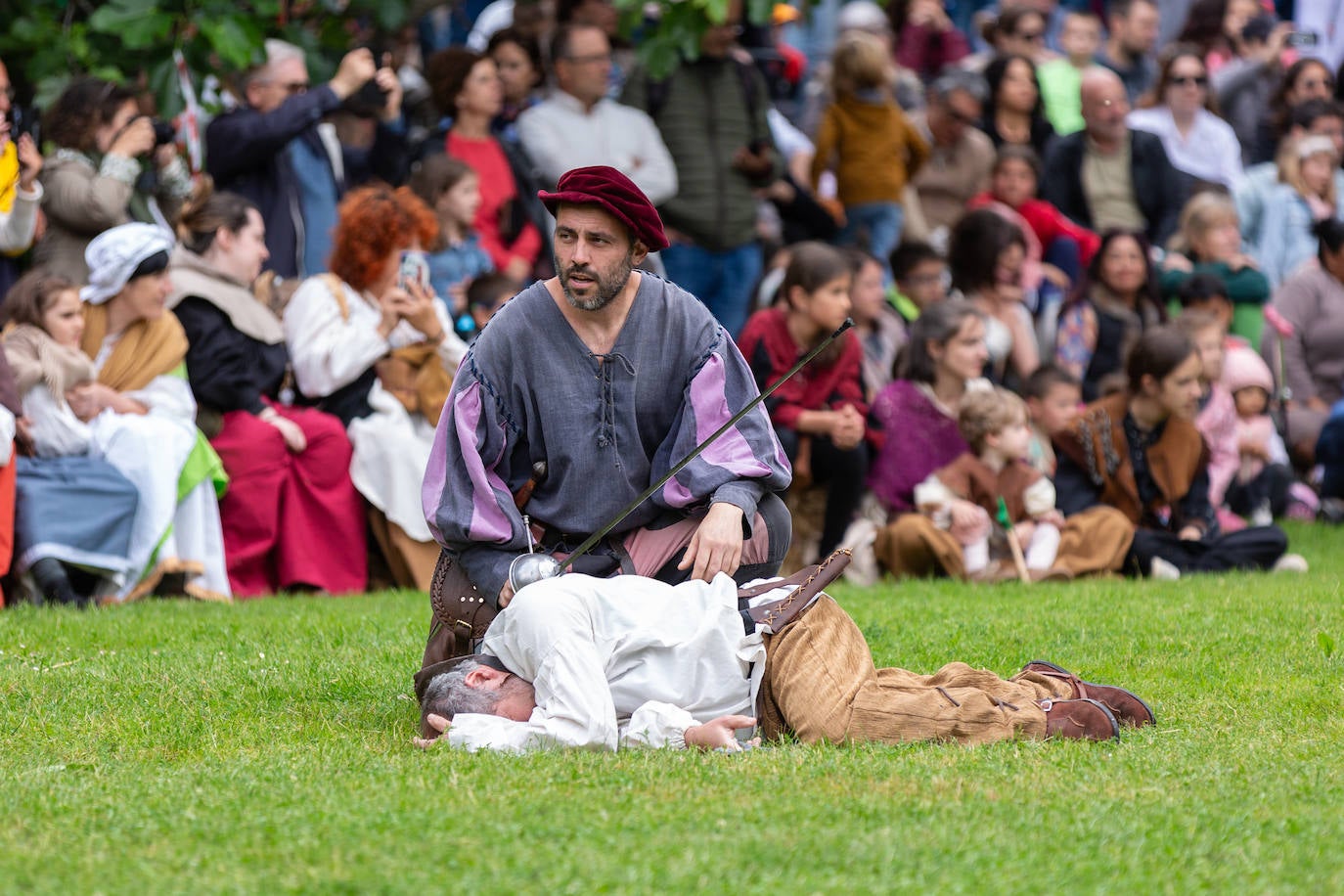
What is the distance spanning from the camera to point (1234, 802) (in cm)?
480

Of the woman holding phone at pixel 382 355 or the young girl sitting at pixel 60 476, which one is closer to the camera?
the young girl sitting at pixel 60 476

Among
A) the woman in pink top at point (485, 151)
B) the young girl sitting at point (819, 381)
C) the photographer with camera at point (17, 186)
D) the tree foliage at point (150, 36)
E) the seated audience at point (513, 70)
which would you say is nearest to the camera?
the photographer with camera at point (17, 186)

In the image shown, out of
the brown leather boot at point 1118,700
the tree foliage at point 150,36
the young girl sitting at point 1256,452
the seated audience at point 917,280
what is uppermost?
the tree foliage at point 150,36

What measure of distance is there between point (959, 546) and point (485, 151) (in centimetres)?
372

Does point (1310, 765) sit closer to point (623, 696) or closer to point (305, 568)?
point (623, 696)

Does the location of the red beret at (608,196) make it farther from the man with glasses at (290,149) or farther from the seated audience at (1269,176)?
the seated audience at (1269,176)

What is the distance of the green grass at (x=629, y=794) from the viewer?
13.8 feet

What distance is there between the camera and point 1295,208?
14031mm

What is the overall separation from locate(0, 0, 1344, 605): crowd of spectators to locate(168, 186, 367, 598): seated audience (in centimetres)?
2

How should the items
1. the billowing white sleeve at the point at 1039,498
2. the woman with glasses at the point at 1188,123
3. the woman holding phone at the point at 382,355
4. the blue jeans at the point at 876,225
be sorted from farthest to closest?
the woman with glasses at the point at 1188,123
the blue jeans at the point at 876,225
the billowing white sleeve at the point at 1039,498
the woman holding phone at the point at 382,355

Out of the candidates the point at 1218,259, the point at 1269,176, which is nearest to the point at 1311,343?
the point at 1218,259

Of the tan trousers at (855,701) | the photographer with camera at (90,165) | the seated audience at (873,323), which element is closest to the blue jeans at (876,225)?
the seated audience at (873,323)

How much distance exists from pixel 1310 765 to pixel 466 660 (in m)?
2.28

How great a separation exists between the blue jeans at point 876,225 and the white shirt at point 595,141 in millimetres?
1563
